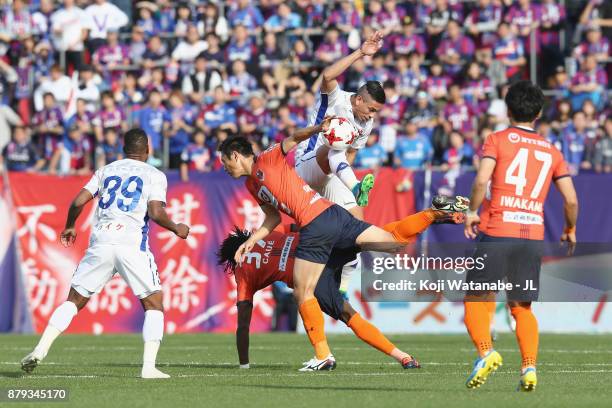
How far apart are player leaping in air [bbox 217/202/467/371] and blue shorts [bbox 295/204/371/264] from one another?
1.58 feet

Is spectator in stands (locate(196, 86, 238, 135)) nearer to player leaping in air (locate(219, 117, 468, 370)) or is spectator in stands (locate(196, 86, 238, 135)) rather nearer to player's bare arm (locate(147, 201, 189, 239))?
player leaping in air (locate(219, 117, 468, 370))

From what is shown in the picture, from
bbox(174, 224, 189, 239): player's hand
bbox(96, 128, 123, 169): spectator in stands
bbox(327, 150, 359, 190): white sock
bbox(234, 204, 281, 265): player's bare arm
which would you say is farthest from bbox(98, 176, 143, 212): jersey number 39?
bbox(96, 128, 123, 169): spectator in stands

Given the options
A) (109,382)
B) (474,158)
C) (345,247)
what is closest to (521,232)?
(345,247)

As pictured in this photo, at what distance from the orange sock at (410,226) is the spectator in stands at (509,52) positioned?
12.5 meters

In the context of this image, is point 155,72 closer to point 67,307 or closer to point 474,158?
point 474,158

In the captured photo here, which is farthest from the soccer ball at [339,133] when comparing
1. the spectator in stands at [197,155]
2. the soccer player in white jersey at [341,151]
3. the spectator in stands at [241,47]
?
the spectator in stands at [241,47]

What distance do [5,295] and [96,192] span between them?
11.4 m

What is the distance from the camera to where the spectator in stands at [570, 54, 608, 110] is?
23984 mm

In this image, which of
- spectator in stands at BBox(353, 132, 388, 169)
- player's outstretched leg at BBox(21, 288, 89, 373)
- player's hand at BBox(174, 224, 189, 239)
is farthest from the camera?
spectator in stands at BBox(353, 132, 388, 169)

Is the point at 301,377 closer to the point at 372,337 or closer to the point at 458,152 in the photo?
the point at 372,337

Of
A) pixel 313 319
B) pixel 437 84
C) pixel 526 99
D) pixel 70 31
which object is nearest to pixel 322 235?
pixel 313 319

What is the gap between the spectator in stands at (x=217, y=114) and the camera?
80.0 feet

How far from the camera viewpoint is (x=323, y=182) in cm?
1384

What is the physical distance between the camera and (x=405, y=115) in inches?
948
